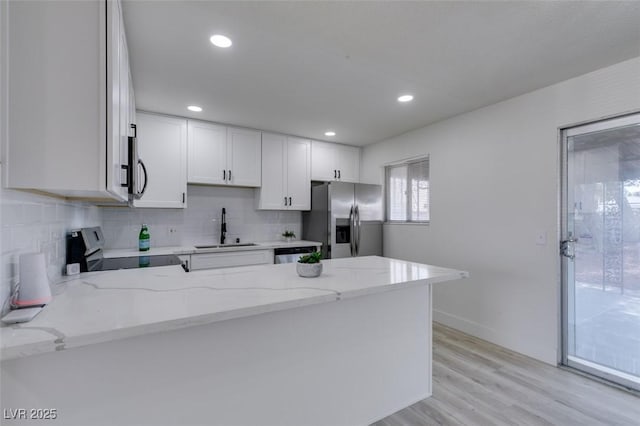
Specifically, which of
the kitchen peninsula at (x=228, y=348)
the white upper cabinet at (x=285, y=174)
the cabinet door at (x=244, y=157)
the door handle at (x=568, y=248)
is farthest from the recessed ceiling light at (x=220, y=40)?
the door handle at (x=568, y=248)

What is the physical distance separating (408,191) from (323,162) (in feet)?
4.35

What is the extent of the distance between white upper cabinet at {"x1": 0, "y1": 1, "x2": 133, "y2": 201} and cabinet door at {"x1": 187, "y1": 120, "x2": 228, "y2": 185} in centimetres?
239

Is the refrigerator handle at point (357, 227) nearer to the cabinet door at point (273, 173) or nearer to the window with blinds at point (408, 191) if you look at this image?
the window with blinds at point (408, 191)

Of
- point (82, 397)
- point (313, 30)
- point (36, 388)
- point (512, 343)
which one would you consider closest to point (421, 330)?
point (512, 343)

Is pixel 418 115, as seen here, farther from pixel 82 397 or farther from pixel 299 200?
pixel 82 397

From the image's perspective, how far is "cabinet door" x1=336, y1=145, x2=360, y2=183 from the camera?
4625mm

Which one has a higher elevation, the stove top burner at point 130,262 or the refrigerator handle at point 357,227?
the refrigerator handle at point 357,227

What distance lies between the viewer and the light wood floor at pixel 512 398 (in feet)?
6.16

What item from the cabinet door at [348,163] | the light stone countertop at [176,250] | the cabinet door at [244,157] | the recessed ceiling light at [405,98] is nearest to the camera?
the recessed ceiling light at [405,98]

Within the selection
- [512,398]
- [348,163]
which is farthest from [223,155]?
[512,398]

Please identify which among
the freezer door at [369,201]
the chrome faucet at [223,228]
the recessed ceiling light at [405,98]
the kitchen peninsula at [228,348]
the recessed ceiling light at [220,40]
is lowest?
the kitchen peninsula at [228,348]

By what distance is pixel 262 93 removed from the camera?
276 centimetres

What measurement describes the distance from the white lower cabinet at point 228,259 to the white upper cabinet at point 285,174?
0.67m

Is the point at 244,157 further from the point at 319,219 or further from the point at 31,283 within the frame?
the point at 31,283
